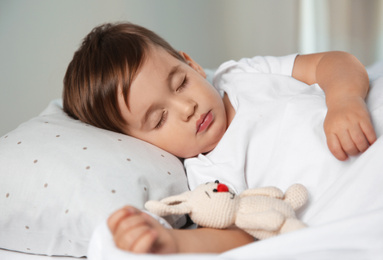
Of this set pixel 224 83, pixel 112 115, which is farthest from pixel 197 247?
pixel 224 83

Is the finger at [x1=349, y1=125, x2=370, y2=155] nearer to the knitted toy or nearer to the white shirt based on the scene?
the white shirt

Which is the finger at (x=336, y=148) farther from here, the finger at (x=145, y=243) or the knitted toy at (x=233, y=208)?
the finger at (x=145, y=243)

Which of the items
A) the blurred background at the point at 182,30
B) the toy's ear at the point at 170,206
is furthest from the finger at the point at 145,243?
the blurred background at the point at 182,30

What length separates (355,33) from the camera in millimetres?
3174

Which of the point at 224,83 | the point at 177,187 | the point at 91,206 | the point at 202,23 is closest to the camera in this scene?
the point at 91,206

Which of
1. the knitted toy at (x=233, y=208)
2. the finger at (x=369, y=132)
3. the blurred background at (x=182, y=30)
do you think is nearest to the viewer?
the knitted toy at (x=233, y=208)

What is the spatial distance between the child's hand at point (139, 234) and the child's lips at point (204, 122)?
449mm

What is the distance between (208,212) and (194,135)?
0.36 m

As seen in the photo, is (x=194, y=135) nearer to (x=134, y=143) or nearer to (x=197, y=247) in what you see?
(x=134, y=143)

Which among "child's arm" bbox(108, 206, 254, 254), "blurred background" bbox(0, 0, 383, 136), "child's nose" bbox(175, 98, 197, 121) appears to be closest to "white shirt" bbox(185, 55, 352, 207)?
"child's nose" bbox(175, 98, 197, 121)

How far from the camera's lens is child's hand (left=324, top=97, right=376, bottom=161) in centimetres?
83

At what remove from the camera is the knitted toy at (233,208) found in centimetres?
71

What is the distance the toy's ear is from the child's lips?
301mm

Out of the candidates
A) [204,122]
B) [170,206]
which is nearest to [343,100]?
[204,122]
